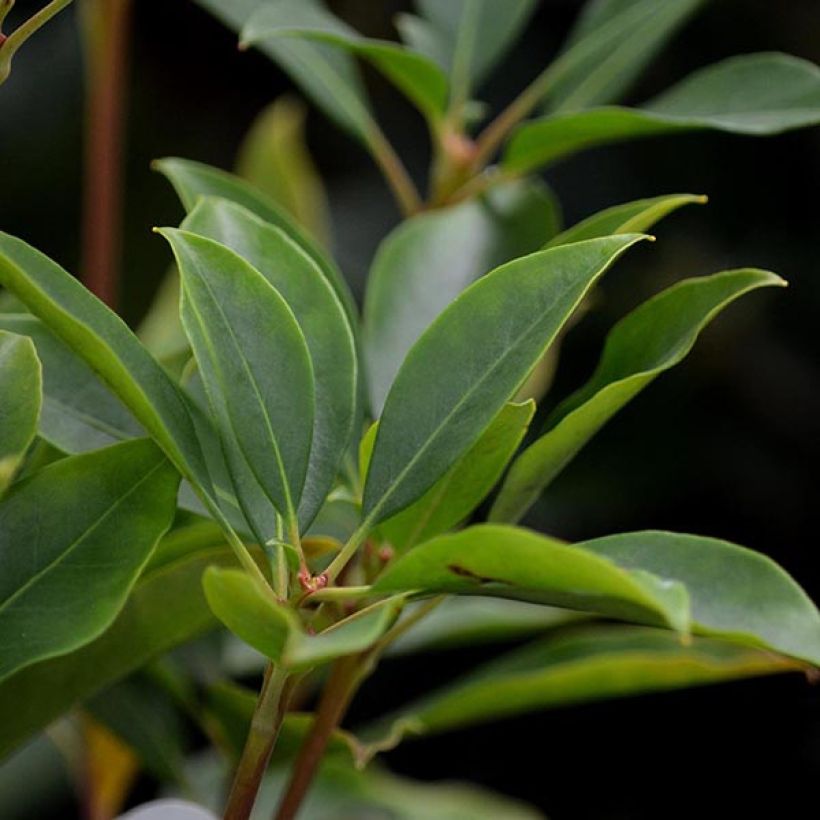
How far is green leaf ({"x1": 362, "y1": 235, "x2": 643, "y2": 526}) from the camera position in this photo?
45cm

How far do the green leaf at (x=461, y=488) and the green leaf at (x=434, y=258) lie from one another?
4.6 inches

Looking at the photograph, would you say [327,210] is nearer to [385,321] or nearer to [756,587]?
[385,321]

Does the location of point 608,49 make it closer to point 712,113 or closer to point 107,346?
point 712,113

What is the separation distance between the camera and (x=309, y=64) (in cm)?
80

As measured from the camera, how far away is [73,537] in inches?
18.7

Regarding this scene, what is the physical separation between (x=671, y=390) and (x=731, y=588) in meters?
0.96

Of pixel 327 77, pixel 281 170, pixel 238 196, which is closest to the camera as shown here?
pixel 238 196

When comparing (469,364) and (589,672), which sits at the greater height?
(469,364)

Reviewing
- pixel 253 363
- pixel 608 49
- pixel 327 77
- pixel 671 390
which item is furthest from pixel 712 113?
pixel 671 390

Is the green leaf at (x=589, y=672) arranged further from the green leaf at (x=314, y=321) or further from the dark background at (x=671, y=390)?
the dark background at (x=671, y=390)

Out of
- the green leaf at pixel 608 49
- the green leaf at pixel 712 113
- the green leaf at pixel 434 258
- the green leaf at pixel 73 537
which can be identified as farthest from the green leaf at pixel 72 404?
the green leaf at pixel 608 49

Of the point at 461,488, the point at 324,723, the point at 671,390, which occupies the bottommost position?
the point at 671,390

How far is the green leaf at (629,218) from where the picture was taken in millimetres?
512

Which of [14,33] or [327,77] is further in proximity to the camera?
[327,77]
